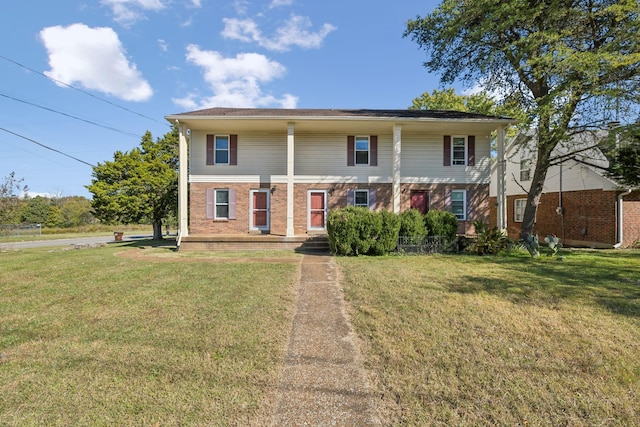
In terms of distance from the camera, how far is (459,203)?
13906 mm

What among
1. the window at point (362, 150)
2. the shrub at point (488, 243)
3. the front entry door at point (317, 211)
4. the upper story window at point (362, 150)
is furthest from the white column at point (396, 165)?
the shrub at point (488, 243)

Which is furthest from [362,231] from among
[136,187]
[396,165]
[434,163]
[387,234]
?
[136,187]

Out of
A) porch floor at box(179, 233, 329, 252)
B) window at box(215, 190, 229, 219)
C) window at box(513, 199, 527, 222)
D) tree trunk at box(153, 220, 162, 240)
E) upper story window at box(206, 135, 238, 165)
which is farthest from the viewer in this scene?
tree trunk at box(153, 220, 162, 240)

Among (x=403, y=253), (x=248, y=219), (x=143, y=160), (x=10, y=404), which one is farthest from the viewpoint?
(x=143, y=160)

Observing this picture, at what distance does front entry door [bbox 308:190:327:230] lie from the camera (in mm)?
13852

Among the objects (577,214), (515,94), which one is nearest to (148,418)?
(515,94)

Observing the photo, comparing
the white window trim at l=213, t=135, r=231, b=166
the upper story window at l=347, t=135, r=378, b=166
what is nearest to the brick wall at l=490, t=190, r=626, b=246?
the upper story window at l=347, t=135, r=378, b=166

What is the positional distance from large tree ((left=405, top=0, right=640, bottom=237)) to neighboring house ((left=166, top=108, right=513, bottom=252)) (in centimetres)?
217

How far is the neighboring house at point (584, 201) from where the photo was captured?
13.0 m

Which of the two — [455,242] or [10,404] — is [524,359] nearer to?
[10,404]

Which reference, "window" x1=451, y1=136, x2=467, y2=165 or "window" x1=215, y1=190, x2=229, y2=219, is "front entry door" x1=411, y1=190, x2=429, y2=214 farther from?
"window" x1=215, y1=190, x2=229, y2=219

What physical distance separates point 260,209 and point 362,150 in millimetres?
5438

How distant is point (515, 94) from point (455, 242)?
7.71 metres

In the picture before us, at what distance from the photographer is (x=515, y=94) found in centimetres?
1346
